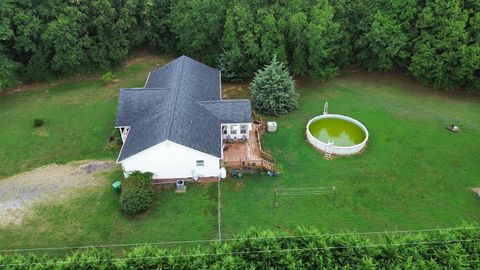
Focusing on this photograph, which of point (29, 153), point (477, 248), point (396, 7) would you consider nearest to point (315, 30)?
point (396, 7)

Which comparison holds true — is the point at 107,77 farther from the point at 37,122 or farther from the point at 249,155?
the point at 249,155

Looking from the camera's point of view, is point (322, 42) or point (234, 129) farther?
point (322, 42)

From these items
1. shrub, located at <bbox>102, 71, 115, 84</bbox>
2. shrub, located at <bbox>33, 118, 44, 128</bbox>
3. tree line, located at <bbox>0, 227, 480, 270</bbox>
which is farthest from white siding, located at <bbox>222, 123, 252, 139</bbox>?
shrub, located at <bbox>33, 118, 44, 128</bbox>

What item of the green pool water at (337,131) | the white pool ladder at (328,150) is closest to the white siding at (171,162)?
the white pool ladder at (328,150)

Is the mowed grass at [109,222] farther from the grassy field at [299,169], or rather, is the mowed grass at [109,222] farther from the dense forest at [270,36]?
the dense forest at [270,36]

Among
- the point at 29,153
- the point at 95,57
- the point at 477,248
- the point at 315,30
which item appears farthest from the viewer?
the point at 95,57

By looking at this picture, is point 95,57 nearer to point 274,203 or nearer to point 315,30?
point 315,30

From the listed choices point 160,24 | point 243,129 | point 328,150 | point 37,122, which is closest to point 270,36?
point 243,129
